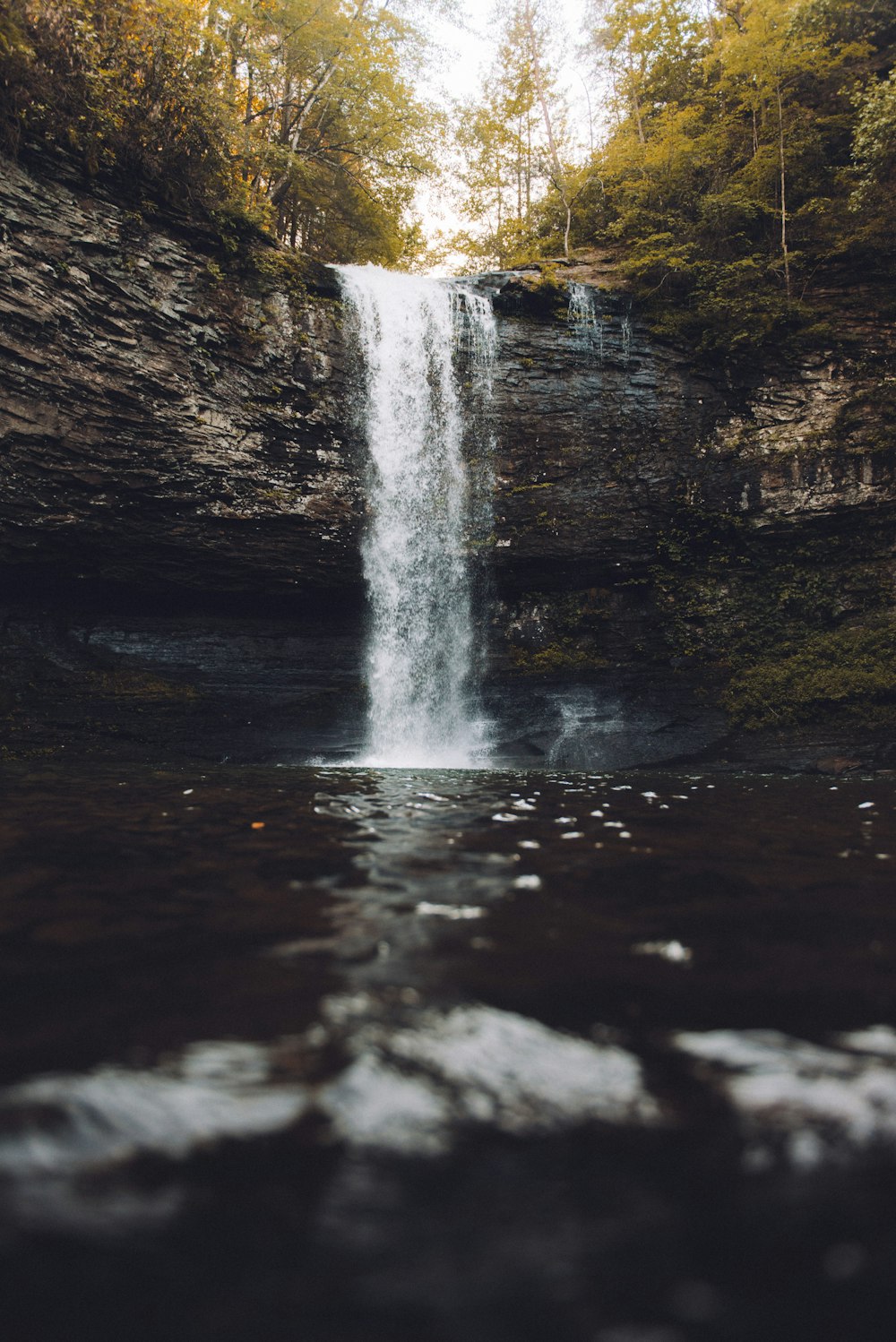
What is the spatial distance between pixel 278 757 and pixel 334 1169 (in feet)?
33.8

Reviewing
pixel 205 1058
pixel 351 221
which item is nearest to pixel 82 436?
pixel 205 1058

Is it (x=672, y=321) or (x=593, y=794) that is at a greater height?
(x=672, y=321)

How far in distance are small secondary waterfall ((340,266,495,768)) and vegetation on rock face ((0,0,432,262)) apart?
3048 millimetres

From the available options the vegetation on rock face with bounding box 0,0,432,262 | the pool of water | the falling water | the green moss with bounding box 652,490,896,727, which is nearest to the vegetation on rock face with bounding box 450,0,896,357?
the falling water

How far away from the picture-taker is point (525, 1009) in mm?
1701

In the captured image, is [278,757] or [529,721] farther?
[529,721]

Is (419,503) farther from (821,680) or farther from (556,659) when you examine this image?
(821,680)

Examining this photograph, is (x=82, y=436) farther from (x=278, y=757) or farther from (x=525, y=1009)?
(x=525, y=1009)

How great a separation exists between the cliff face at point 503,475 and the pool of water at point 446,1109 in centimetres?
894

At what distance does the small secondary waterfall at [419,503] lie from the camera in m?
11.6

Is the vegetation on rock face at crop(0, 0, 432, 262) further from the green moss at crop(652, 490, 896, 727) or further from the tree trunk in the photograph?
the green moss at crop(652, 490, 896, 727)

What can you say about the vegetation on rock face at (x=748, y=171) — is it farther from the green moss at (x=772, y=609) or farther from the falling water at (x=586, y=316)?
the green moss at (x=772, y=609)

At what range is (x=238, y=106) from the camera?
1167 cm

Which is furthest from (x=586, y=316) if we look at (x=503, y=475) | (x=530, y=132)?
(x=530, y=132)
